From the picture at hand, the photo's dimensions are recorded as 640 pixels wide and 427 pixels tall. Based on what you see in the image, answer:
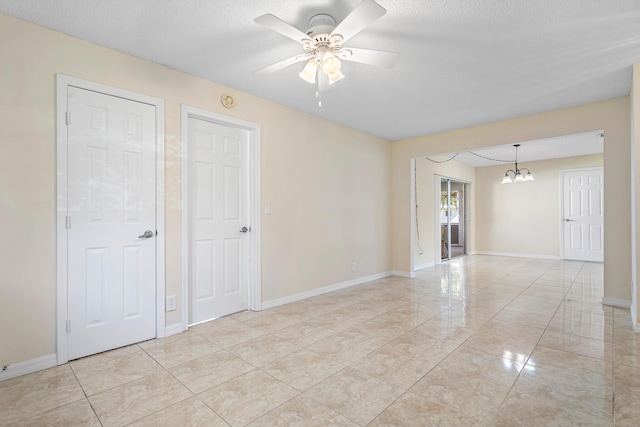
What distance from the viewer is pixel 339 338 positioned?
8.86 feet

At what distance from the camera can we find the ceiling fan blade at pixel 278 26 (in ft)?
5.84

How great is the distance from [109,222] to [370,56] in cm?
242

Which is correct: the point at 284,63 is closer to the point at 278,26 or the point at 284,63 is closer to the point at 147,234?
the point at 278,26

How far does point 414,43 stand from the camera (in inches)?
95.3

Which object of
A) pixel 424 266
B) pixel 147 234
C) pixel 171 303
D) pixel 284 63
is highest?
pixel 284 63

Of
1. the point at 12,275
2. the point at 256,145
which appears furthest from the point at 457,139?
the point at 12,275

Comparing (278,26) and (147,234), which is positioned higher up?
A: (278,26)

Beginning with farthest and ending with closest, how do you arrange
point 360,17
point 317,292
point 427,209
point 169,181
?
point 427,209, point 317,292, point 169,181, point 360,17

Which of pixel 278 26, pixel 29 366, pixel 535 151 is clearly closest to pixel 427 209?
pixel 535 151

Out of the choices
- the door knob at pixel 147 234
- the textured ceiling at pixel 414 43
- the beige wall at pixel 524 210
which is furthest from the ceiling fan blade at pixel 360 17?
the beige wall at pixel 524 210

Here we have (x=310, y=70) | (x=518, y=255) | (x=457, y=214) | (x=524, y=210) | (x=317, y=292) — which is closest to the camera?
(x=310, y=70)

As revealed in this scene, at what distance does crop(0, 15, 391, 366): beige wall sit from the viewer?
2080 mm

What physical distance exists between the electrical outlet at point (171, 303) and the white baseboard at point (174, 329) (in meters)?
0.16

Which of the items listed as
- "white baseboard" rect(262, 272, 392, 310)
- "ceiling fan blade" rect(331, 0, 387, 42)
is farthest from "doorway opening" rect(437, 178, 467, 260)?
"ceiling fan blade" rect(331, 0, 387, 42)
